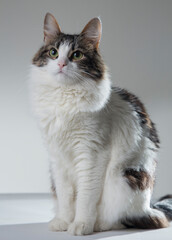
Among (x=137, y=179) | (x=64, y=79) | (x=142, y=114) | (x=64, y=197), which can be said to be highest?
(x=64, y=79)

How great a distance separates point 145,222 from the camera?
243 centimetres

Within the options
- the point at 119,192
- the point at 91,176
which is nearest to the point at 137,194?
the point at 119,192

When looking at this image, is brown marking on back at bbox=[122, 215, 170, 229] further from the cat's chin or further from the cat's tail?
the cat's chin

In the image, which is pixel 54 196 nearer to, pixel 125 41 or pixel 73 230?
pixel 73 230

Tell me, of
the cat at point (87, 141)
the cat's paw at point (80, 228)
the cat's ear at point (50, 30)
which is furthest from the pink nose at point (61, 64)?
the cat's paw at point (80, 228)

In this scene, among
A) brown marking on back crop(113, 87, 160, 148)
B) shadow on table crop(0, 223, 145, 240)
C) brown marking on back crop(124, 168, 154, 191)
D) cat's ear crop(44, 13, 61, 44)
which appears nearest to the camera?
shadow on table crop(0, 223, 145, 240)

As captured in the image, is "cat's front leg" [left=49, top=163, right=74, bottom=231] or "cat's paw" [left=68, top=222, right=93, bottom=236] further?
"cat's front leg" [left=49, top=163, right=74, bottom=231]

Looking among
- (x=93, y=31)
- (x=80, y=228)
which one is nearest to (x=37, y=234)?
(x=80, y=228)

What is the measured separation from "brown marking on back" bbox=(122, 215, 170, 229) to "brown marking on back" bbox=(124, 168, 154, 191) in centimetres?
19

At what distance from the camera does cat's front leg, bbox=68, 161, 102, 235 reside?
2275 millimetres

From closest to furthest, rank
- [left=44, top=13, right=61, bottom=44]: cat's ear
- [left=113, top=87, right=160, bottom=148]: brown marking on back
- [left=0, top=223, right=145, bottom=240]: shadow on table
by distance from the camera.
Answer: [left=0, top=223, right=145, bottom=240]: shadow on table < [left=44, top=13, right=61, bottom=44]: cat's ear < [left=113, top=87, right=160, bottom=148]: brown marking on back

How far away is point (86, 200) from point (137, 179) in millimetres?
341

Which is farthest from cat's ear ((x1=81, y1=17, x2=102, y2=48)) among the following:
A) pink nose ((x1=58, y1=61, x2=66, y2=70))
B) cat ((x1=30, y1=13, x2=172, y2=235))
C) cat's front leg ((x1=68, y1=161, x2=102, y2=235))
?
cat's front leg ((x1=68, y1=161, x2=102, y2=235))

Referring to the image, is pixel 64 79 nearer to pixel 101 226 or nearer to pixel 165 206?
pixel 101 226
